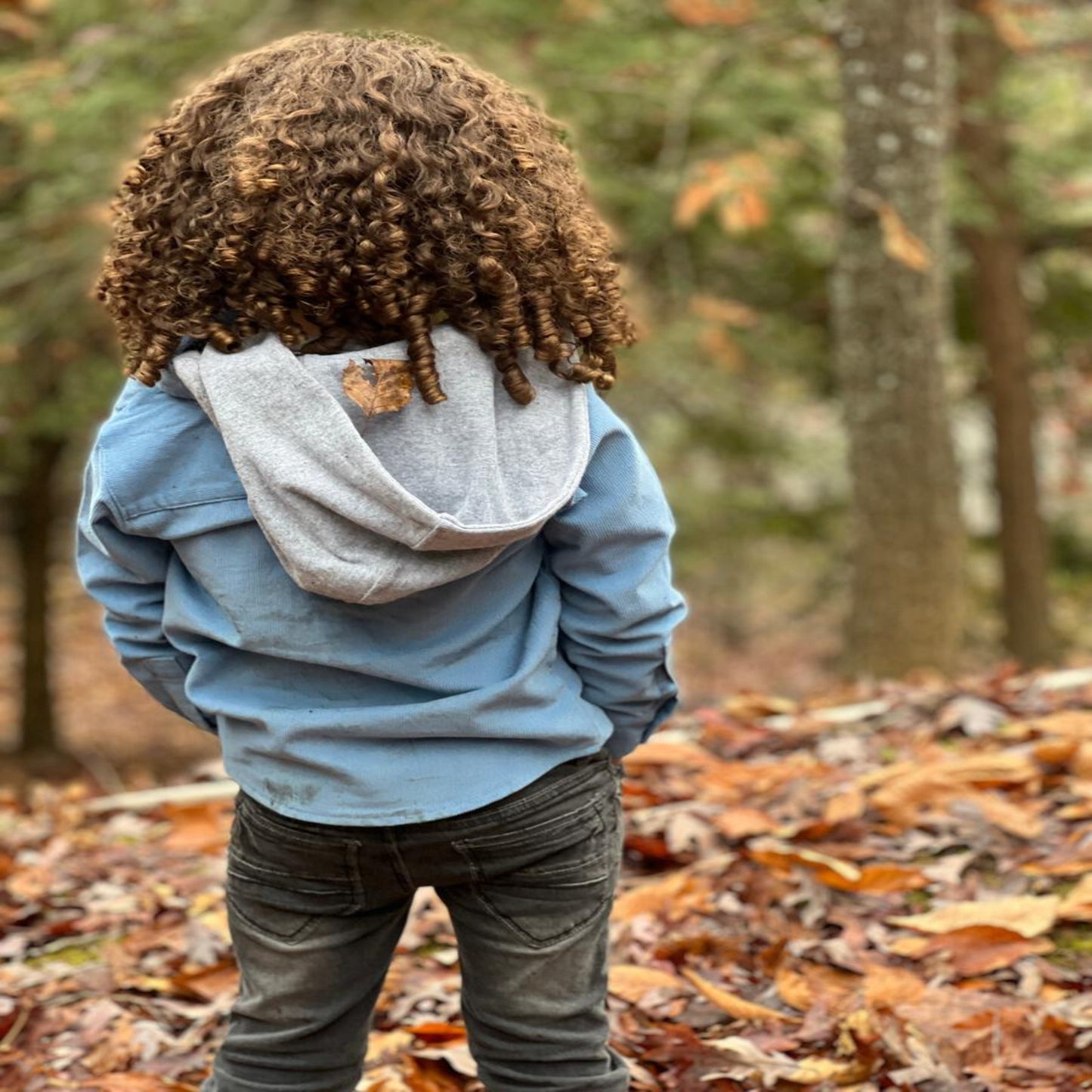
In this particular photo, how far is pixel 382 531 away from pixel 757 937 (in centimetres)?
164

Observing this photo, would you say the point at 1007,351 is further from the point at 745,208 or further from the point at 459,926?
the point at 459,926

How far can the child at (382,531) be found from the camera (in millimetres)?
1814

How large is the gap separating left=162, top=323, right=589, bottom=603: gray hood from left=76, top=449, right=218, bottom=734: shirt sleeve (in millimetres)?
235

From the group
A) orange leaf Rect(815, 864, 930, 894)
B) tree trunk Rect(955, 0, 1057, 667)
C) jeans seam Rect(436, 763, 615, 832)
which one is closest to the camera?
jeans seam Rect(436, 763, 615, 832)

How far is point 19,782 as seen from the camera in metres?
10.5

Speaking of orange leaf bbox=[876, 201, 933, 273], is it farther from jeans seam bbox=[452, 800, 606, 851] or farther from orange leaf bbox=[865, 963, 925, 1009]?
jeans seam bbox=[452, 800, 606, 851]

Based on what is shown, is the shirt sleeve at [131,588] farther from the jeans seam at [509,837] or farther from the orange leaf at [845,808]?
the orange leaf at [845,808]

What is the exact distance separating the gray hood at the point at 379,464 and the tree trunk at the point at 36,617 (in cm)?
1033

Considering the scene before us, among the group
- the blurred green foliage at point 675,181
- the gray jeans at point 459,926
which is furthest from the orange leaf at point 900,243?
the gray jeans at point 459,926

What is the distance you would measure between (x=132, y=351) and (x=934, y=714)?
10.2 feet

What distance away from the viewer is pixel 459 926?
2.14m

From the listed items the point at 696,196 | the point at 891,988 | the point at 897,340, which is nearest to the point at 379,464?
the point at 891,988

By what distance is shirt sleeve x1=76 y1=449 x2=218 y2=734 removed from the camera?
1.98 m

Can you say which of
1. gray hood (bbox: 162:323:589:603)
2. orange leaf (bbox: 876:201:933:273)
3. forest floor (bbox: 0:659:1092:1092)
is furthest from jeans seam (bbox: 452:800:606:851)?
orange leaf (bbox: 876:201:933:273)
